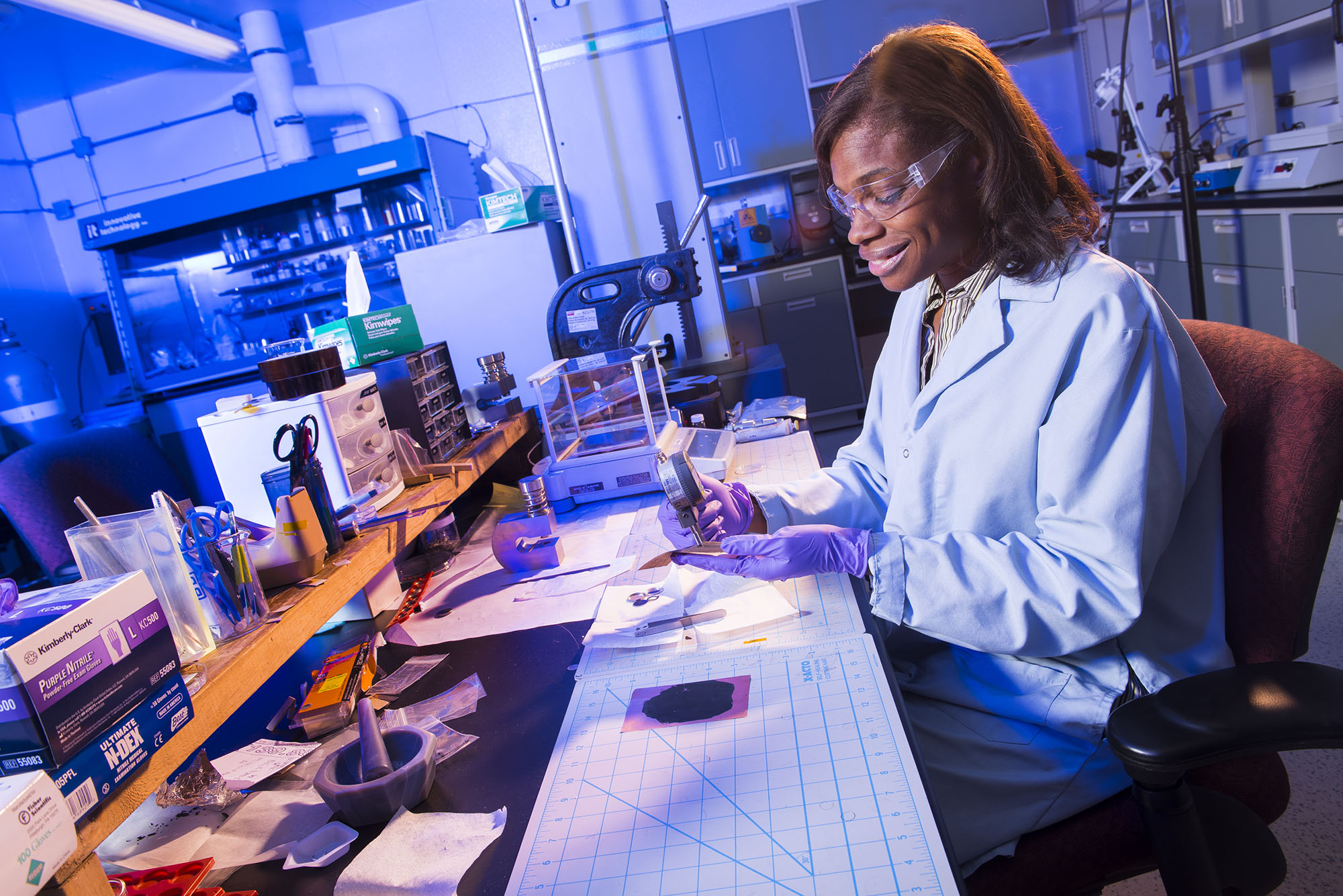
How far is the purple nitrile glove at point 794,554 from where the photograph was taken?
3.61 ft

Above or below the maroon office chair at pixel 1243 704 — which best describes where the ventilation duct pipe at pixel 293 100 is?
above

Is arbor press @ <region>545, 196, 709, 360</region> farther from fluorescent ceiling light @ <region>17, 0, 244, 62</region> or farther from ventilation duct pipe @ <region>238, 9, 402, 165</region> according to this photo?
ventilation duct pipe @ <region>238, 9, 402, 165</region>

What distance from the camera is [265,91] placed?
487 centimetres

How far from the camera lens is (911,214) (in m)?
1.09

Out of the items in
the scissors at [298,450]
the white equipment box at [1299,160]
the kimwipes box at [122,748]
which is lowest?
the kimwipes box at [122,748]

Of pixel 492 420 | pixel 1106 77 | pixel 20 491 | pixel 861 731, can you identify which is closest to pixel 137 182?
pixel 20 491

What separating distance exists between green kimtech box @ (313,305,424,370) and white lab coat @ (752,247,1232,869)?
131 centimetres

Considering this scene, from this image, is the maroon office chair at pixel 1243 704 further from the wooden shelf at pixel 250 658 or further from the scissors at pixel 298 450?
the scissors at pixel 298 450

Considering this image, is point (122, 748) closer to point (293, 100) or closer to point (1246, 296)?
point (1246, 296)

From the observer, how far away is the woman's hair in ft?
3.40

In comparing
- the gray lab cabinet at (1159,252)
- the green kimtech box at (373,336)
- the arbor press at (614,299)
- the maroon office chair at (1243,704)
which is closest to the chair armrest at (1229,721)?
the maroon office chair at (1243,704)

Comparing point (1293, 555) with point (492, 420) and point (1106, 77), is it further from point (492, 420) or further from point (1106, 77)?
point (1106, 77)

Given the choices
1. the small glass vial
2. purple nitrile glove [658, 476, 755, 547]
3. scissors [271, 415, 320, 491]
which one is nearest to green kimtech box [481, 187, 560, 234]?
the small glass vial

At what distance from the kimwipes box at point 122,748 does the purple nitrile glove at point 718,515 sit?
717 millimetres
